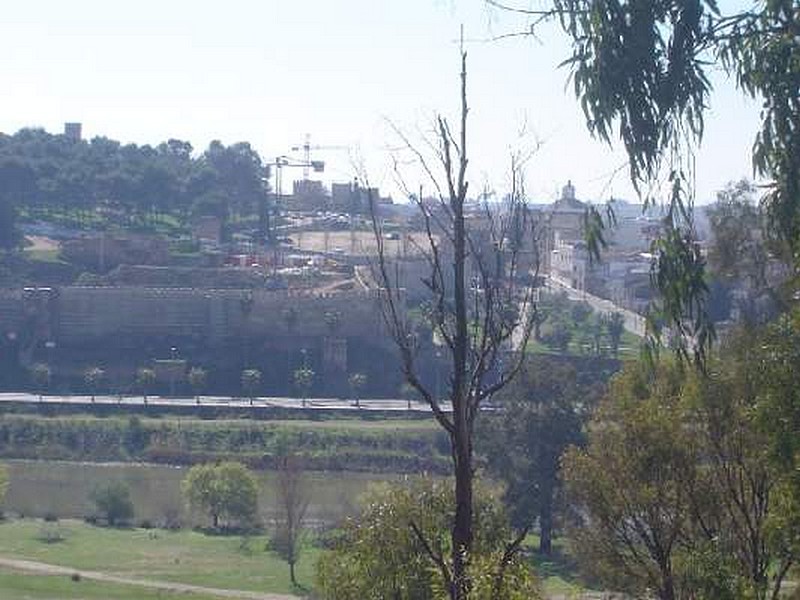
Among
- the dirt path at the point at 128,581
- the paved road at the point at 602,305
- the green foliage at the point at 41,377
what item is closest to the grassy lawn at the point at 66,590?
the dirt path at the point at 128,581

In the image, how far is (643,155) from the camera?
3877 millimetres

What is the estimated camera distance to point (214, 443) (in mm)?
23031

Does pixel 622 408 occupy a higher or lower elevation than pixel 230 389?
higher

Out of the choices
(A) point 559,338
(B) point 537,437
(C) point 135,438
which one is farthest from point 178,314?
(B) point 537,437

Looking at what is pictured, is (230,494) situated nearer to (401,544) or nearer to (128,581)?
(128,581)

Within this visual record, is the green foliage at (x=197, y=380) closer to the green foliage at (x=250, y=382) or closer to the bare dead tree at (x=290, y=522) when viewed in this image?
the green foliage at (x=250, y=382)

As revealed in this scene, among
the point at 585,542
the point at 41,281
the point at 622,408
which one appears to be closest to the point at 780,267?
the point at 622,408

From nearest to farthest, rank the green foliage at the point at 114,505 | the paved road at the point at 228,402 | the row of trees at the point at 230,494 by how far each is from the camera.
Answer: the row of trees at the point at 230,494 → the green foliage at the point at 114,505 → the paved road at the point at 228,402

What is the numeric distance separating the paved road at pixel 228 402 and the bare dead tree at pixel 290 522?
7.52 metres

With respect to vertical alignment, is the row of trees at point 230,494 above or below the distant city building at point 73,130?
below

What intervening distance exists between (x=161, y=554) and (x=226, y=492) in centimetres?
201

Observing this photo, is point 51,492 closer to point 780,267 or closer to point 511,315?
point 780,267

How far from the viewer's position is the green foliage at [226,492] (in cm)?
1742

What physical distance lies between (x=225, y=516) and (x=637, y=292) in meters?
12.9
